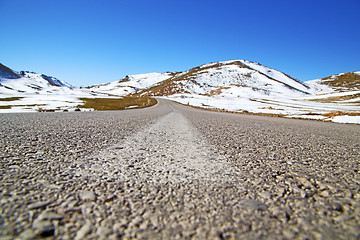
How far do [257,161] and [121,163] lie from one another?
8.32ft

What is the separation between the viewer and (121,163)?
290cm

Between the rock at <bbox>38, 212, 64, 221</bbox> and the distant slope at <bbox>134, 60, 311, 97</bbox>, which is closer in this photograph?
the rock at <bbox>38, 212, 64, 221</bbox>

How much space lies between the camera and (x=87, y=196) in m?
1.81

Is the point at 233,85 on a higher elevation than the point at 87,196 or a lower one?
higher

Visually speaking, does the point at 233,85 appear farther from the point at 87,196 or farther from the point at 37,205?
the point at 37,205

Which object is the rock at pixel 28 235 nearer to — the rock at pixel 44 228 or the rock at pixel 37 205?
the rock at pixel 44 228

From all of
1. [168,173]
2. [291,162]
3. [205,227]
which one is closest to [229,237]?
[205,227]

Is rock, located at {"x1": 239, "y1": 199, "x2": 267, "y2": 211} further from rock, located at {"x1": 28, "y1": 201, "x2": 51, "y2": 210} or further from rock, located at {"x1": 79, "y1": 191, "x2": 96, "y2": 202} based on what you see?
rock, located at {"x1": 28, "y1": 201, "x2": 51, "y2": 210}

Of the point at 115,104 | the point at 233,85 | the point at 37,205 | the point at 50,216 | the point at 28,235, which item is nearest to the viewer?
the point at 28,235

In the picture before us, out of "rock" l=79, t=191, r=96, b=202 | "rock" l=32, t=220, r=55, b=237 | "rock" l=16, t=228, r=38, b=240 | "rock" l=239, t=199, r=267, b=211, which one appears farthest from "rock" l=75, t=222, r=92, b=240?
"rock" l=239, t=199, r=267, b=211

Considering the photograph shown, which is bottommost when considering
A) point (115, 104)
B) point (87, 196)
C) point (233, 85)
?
point (87, 196)

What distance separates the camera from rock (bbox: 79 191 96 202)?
5.76 ft

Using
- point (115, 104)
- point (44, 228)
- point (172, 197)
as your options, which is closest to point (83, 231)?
point (44, 228)

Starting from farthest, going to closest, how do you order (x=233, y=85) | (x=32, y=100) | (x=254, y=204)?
1. (x=233, y=85)
2. (x=32, y=100)
3. (x=254, y=204)
